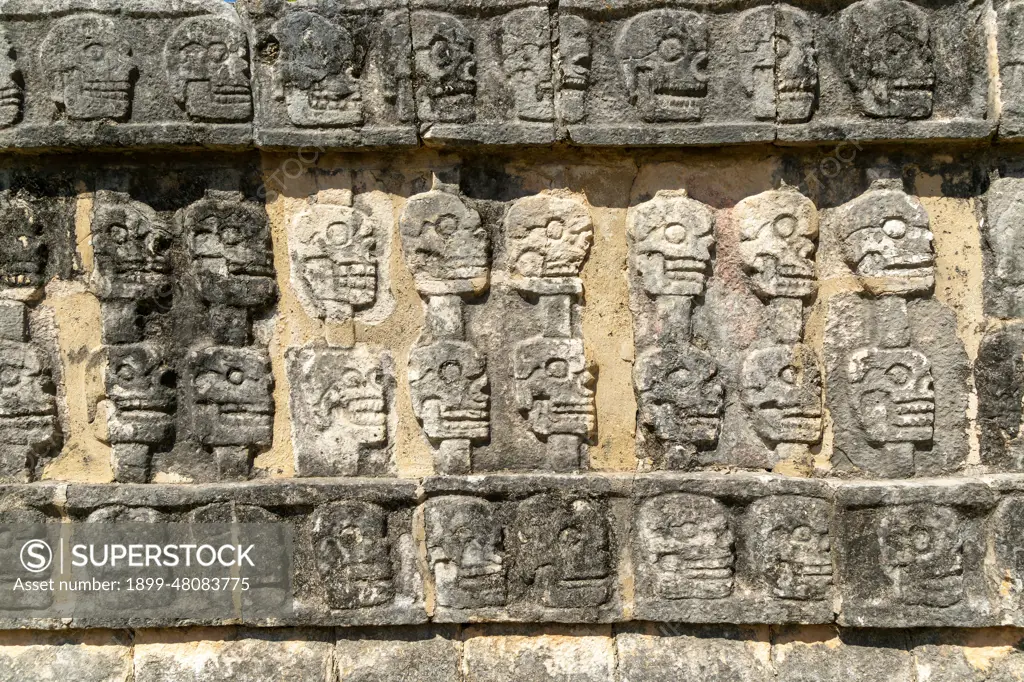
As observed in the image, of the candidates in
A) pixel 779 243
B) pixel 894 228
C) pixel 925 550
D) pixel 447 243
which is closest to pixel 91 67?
pixel 447 243

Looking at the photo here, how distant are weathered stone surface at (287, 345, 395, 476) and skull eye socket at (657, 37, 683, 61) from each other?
170 cm

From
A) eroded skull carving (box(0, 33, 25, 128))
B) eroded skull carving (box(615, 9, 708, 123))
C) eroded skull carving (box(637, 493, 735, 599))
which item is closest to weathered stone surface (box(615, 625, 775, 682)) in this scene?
eroded skull carving (box(637, 493, 735, 599))

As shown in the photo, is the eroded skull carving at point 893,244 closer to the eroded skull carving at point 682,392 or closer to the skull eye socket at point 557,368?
the eroded skull carving at point 682,392

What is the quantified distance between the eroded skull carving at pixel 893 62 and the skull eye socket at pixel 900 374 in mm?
1022

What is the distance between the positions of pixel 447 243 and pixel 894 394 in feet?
6.43

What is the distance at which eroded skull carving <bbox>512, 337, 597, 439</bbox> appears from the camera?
3.57m

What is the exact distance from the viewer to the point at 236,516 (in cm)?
357

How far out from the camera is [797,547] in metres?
3.50

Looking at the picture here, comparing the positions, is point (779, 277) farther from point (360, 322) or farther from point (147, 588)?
point (147, 588)

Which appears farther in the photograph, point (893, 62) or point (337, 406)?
point (337, 406)

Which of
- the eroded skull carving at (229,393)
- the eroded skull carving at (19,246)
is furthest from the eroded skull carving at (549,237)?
the eroded skull carving at (19,246)

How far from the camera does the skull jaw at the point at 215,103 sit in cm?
347

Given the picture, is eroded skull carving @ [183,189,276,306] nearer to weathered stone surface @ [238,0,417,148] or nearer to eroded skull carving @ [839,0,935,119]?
weathered stone surface @ [238,0,417,148]

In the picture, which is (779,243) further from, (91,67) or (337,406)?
(91,67)
